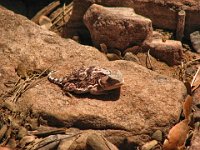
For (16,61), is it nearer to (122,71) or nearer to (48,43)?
(48,43)

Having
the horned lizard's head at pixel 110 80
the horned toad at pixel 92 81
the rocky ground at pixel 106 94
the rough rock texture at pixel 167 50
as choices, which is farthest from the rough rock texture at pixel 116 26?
the horned lizard's head at pixel 110 80

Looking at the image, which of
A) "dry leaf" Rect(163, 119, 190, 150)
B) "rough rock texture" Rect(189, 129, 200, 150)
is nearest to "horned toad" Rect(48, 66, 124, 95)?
"dry leaf" Rect(163, 119, 190, 150)

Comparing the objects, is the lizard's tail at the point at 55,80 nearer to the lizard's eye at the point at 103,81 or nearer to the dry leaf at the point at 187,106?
the lizard's eye at the point at 103,81

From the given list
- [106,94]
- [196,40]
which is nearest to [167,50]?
[196,40]

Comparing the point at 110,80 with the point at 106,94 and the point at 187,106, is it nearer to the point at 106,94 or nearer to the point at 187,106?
the point at 106,94

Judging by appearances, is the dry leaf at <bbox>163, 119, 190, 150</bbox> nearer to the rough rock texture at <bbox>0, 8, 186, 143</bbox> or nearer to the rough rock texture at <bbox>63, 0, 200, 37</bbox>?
the rough rock texture at <bbox>0, 8, 186, 143</bbox>

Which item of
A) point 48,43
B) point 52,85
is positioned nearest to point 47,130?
point 52,85

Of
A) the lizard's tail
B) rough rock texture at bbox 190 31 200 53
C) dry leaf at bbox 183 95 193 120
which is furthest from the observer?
rough rock texture at bbox 190 31 200 53
